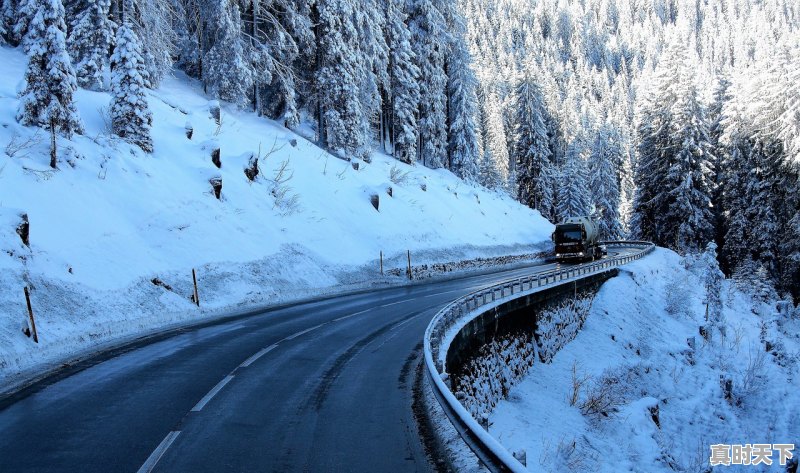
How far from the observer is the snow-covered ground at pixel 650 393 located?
11719 mm

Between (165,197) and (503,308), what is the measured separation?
14.5 meters

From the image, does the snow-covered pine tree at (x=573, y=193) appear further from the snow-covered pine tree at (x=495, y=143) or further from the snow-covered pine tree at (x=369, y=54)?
the snow-covered pine tree at (x=369, y=54)

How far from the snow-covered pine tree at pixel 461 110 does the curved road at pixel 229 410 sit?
146 ft

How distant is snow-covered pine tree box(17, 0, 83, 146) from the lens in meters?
17.9

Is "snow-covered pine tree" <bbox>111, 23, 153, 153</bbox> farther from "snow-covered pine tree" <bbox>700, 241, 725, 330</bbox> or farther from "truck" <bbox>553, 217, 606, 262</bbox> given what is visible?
"truck" <bbox>553, 217, 606, 262</bbox>

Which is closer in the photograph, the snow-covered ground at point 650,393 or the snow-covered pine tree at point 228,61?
the snow-covered ground at point 650,393

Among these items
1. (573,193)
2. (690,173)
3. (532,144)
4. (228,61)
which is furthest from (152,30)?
(573,193)

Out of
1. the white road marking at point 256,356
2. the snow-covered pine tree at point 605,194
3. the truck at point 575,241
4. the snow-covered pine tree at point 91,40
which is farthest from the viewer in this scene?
the snow-covered pine tree at point 605,194

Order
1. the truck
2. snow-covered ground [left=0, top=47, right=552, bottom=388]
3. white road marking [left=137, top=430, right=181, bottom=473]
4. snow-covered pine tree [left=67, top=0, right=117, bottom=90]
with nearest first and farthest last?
white road marking [left=137, top=430, right=181, bottom=473]
snow-covered ground [left=0, top=47, right=552, bottom=388]
snow-covered pine tree [left=67, top=0, right=117, bottom=90]
the truck

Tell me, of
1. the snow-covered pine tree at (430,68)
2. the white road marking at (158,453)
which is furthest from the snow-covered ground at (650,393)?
the snow-covered pine tree at (430,68)

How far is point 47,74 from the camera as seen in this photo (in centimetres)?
1812

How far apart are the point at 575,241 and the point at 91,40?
3163cm

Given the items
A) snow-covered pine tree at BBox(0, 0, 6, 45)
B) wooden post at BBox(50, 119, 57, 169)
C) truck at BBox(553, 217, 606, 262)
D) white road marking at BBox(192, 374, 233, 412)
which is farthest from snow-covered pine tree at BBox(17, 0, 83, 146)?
truck at BBox(553, 217, 606, 262)

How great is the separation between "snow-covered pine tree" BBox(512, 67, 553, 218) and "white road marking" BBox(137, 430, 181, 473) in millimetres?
64692
